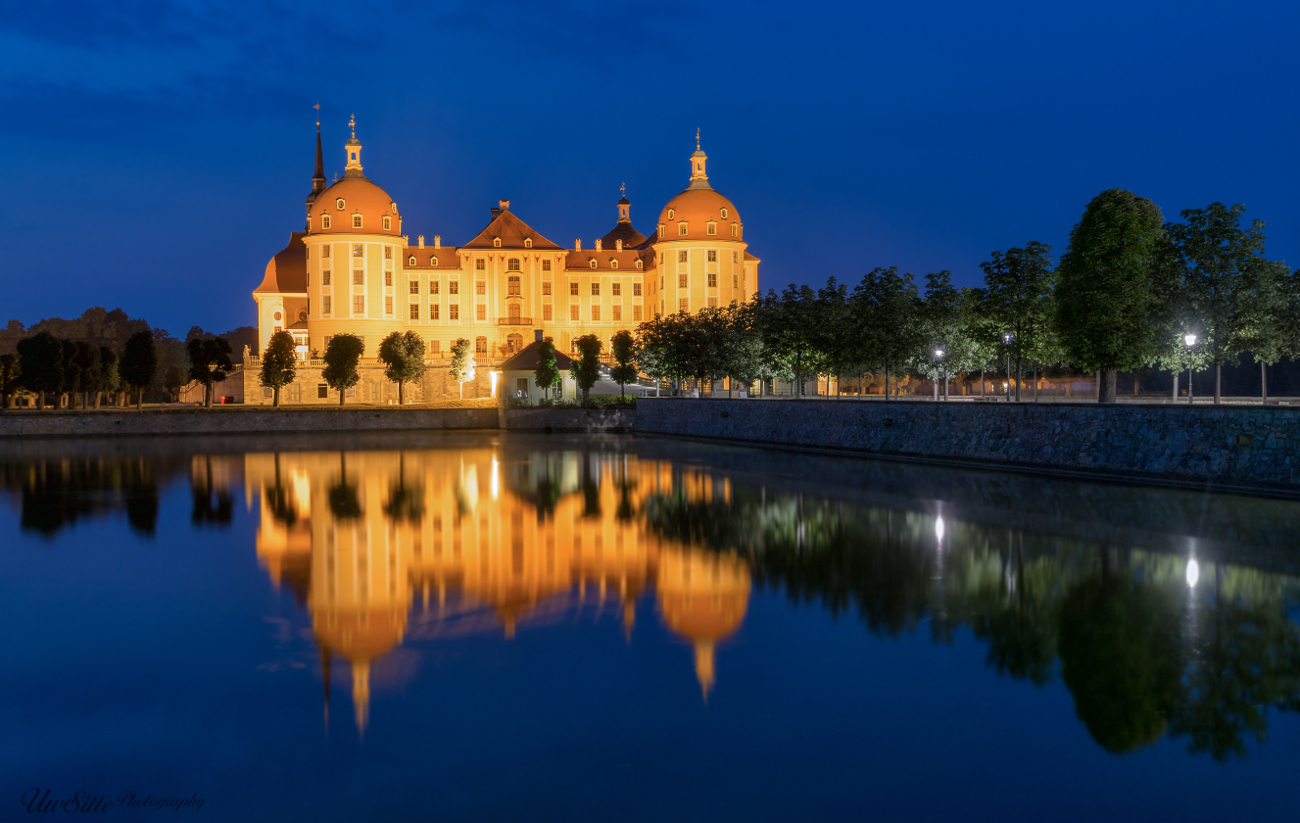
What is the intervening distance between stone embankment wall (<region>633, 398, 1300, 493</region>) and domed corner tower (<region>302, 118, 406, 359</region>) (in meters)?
49.1

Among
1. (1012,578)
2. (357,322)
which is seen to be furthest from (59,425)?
(1012,578)

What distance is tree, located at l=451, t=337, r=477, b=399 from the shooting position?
74438 mm

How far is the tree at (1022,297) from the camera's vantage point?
3425cm

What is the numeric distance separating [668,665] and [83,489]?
68.2 feet

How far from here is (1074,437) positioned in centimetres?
2405

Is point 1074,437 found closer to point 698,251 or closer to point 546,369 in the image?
point 546,369

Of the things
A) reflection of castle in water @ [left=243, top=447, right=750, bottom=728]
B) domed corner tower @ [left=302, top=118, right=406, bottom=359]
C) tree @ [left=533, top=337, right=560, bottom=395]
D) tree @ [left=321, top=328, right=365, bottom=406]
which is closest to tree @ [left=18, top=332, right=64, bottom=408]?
tree @ [left=321, top=328, right=365, bottom=406]

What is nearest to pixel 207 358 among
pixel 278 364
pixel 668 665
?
pixel 278 364

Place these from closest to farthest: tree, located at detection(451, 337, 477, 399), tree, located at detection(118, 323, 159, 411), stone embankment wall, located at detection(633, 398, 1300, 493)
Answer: stone embankment wall, located at detection(633, 398, 1300, 493)
tree, located at detection(118, 323, 159, 411)
tree, located at detection(451, 337, 477, 399)

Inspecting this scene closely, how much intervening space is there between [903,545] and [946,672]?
6.11 m

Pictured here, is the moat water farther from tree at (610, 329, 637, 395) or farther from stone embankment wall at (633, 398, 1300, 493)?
tree at (610, 329, 637, 395)

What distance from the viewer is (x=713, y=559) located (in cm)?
1373

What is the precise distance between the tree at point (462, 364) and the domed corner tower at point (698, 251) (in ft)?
50.8

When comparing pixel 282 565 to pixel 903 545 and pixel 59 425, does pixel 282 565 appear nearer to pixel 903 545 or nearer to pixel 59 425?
pixel 903 545
